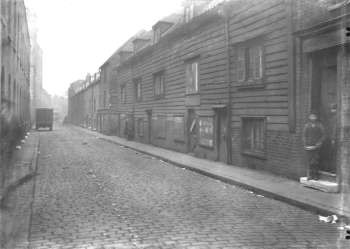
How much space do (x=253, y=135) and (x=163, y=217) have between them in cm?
687

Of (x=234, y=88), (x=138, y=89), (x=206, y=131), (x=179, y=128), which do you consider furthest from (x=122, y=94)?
(x=234, y=88)

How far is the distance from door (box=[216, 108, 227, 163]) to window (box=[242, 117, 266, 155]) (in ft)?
3.86

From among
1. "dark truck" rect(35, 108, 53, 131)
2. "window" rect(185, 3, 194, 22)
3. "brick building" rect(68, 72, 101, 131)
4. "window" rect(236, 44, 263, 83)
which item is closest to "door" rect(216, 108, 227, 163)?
"window" rect(236, 44, 263, 83)

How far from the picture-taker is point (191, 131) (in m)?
17.8

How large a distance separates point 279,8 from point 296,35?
3.94ft

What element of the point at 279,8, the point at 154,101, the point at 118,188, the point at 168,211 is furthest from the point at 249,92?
the point at 154,101

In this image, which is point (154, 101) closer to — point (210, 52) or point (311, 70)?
point (210, 52)

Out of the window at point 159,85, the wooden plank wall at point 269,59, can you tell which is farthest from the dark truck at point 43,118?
the wooden plank wall at point 269,59

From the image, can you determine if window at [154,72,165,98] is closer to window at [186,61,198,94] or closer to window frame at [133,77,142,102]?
window frame at [133,77,142,102]

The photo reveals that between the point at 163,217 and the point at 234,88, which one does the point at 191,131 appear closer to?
the point at 234,88

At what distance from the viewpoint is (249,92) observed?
42.2 feet

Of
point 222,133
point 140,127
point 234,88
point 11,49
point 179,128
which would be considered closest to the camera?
point 234,88

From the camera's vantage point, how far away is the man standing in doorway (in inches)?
384

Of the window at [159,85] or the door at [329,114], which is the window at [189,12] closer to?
the window at [159,85]
